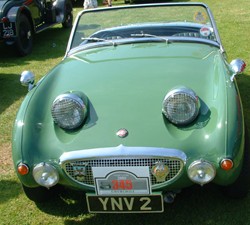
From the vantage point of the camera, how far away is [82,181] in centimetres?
243

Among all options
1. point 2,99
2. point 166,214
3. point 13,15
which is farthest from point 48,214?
point 13,15

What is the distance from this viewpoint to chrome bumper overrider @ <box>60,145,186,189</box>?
7.52ft

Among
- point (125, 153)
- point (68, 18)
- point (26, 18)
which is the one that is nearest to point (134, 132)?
point (125, 153)

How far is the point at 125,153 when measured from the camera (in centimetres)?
230

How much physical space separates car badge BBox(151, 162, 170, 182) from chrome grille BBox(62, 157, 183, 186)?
17 millimetres

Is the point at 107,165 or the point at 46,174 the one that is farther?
the point at 46,174

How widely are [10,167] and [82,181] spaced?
141cm

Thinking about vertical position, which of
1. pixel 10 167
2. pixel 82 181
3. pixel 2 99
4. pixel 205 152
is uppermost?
pixel 205 152

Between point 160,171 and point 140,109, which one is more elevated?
point 140,109

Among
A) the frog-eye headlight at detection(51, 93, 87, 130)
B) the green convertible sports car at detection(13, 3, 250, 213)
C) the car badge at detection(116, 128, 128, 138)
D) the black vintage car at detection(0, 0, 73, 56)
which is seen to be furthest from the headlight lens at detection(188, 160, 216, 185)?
the black vintage car at detection(0, 0, 73, 56)

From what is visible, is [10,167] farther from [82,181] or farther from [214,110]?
[214,110]

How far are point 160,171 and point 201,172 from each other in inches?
9.2

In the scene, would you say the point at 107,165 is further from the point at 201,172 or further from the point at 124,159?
the point at 201,172

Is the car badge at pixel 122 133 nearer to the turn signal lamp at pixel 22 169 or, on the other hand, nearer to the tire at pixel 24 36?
the turn signal lamp at pixel 22 169
